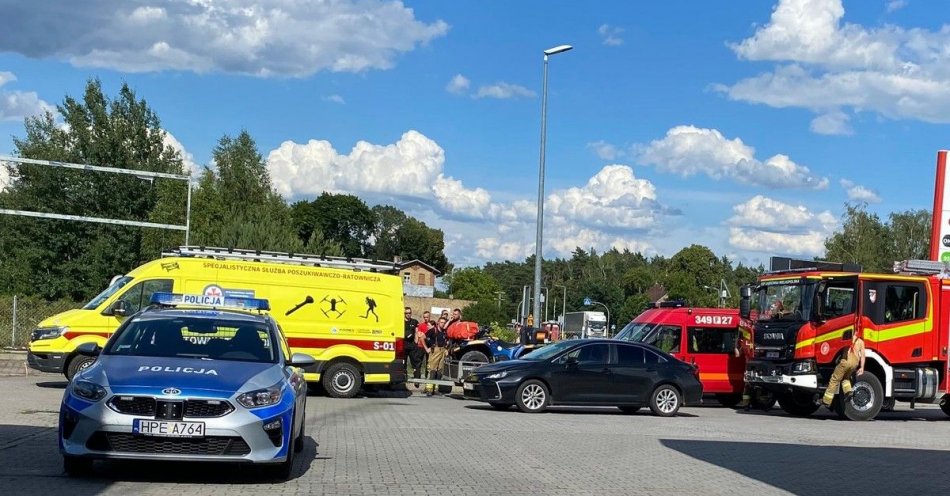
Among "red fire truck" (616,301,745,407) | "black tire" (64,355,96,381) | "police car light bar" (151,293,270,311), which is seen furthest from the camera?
"red fire truck" (616,301,745,407)

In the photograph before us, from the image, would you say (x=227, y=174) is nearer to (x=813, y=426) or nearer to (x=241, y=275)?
(x=241, y=275)

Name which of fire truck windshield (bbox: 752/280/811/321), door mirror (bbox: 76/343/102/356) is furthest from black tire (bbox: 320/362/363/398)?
door mirror (bbox: 76/343/102/356)

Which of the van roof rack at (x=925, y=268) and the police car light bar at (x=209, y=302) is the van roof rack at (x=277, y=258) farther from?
the van roof rack at (x=925, y=268)

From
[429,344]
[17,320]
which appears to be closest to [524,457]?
[429,344]

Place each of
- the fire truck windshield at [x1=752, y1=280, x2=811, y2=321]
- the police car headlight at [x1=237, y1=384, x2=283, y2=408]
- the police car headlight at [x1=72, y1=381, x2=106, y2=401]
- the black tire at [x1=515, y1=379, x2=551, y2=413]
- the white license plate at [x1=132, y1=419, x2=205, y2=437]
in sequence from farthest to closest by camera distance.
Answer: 1. the fire truck windshield at [x1=752, y1=280, x2=811, y2=321]
2. the black tire at [x1=515, y1=379, x2=551, y2=413]
3. the police car headlight at [x1=237, y1=384, x2=283, y2=408]
4. the police car headlight at [x1=72, y1=381, x2=106, y2=401]
5. the white license plate at [x1=132, y1=419, x2=205, y2=437]

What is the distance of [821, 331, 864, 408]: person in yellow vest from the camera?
2050cm

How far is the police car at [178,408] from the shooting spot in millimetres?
8703

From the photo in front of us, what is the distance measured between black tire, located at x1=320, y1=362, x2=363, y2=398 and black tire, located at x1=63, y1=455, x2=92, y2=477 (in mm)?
11992

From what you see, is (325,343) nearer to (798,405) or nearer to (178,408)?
(798,405)

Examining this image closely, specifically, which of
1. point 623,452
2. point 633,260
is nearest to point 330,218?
point 633,260

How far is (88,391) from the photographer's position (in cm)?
887

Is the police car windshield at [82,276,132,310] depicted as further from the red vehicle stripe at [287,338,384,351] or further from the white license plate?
the white license plate

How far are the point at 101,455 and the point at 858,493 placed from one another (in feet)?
23.4

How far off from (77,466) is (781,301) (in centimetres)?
1625
